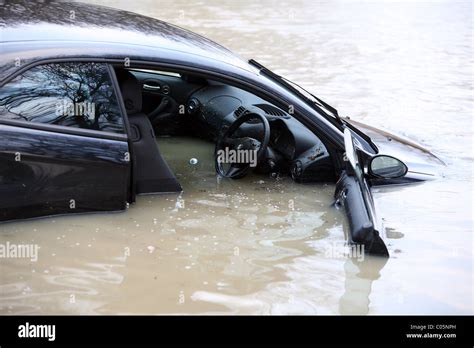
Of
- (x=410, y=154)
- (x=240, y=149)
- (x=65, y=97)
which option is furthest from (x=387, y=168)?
(x=65, y=97)

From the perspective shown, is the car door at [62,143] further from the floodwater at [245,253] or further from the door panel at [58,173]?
the floodwater at [245,253]

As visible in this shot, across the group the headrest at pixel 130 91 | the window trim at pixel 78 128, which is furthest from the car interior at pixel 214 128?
the window trim at pixel 78 128

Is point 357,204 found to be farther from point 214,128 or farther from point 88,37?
point 88,37

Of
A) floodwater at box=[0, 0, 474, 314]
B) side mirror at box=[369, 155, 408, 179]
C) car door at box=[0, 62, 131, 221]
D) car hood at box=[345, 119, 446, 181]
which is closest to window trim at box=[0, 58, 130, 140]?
car door at box=[0, 62, 131, 221]

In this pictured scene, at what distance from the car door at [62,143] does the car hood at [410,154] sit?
210 cm

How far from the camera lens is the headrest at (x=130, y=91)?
498 cm

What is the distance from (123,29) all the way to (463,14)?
1190cm

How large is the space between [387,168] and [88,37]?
2170mm

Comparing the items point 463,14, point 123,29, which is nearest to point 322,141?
point 123,29

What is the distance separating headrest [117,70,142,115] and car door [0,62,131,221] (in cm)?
28

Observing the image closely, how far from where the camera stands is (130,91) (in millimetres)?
5035

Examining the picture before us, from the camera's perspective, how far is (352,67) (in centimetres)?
1098

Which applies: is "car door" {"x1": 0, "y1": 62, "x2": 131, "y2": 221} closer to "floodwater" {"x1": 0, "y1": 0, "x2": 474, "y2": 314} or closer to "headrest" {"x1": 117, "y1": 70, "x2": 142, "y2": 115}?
"floodwater" {"x1": 0, "y1": 0, "x2": 474, "y2": 314}

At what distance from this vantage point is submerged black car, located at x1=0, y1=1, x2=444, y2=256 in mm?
4449
